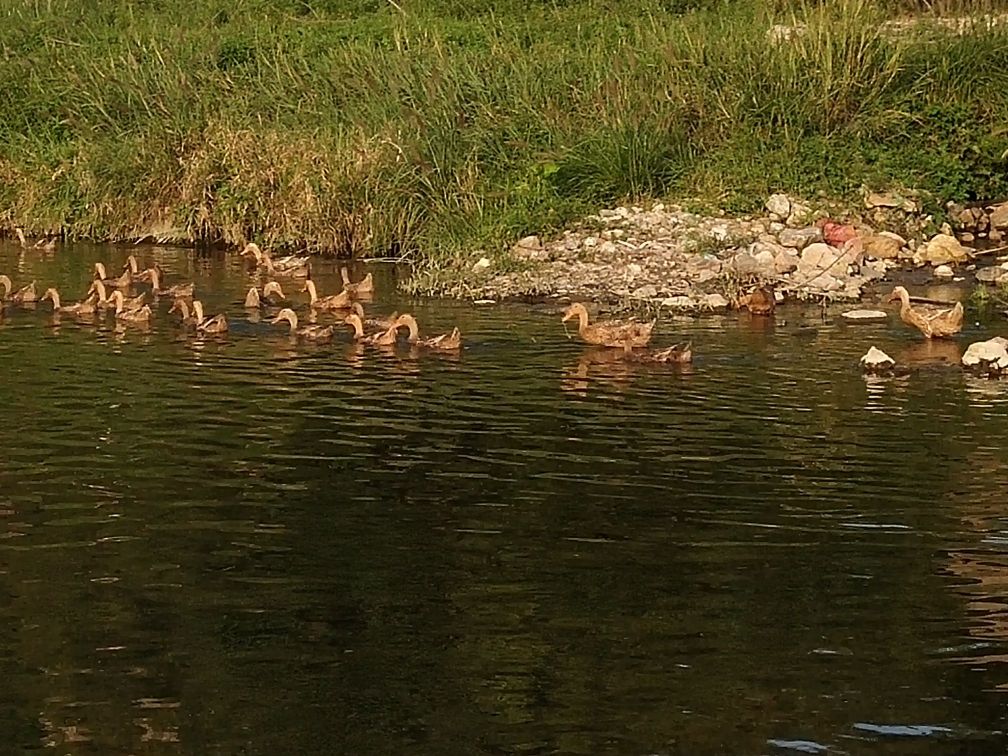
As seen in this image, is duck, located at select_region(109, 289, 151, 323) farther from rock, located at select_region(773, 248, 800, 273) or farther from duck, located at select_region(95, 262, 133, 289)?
rock, located at select_region(773, 248, 800, 273)

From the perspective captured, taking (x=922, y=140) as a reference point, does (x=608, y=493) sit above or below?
below

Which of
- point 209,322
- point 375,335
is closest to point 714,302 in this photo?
point 375,335

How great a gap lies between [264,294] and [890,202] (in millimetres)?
7048

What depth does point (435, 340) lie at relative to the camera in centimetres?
1627

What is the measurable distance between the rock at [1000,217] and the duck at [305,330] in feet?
28.0

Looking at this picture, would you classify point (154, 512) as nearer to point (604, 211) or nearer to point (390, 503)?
point (390, 503)

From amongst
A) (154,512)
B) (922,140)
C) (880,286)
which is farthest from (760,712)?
(922,140)

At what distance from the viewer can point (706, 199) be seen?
21.1 m

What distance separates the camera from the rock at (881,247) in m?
→ 20.4

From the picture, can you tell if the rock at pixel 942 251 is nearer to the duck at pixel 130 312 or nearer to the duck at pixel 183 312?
the duck at pixel 183 312

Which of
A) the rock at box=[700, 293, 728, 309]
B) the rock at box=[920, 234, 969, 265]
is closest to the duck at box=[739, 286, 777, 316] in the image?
the rock at box=[700, 293, 728, 309]

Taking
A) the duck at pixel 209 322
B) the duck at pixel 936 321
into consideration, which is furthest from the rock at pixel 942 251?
the duck at pixel 209 322

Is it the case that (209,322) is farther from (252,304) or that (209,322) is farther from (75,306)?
(75,306)

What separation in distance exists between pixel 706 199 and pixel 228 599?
41.5 ft
